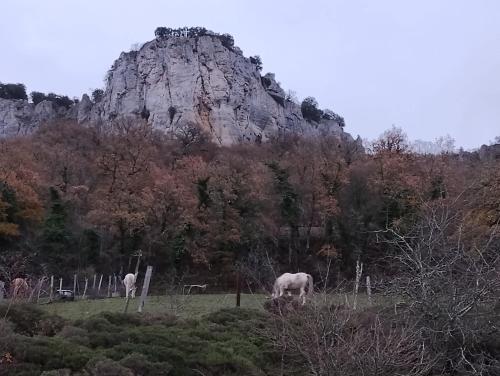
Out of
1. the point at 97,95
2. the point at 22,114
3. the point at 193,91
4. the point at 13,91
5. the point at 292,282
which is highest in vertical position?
the point at 13,91

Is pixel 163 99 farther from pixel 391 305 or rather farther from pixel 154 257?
pixel 391 305

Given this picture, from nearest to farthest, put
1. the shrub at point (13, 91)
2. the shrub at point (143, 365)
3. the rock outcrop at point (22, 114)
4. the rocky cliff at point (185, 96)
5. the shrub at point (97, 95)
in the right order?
the shrub at point (143, 365)
the rocky cliff at point (185, 96)
the rock outcrop at point (22, 114)
the shrub at point (97, 95)
the shrub at point (13, 91)

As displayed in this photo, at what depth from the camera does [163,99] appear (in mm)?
98625

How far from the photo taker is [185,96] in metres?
98.1

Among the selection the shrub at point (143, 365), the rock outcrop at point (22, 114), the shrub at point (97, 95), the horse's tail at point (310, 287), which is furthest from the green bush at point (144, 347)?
the shrub at point (97, 95)

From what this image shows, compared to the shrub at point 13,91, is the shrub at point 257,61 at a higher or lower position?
higher

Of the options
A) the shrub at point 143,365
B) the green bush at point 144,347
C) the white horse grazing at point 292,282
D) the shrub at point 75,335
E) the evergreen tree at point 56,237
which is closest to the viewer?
the green bush at point 144,347

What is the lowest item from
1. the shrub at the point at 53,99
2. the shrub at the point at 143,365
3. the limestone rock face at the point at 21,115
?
the shrub at the point at 143,365

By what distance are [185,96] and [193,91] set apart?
1623 mm

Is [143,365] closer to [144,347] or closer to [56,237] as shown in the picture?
[144,347]

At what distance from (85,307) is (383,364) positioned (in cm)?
1427

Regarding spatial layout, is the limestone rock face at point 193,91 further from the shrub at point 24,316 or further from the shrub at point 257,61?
the shrub at point 24,316

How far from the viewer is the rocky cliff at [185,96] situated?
318 feet

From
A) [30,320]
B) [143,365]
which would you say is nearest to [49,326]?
[30,320]
